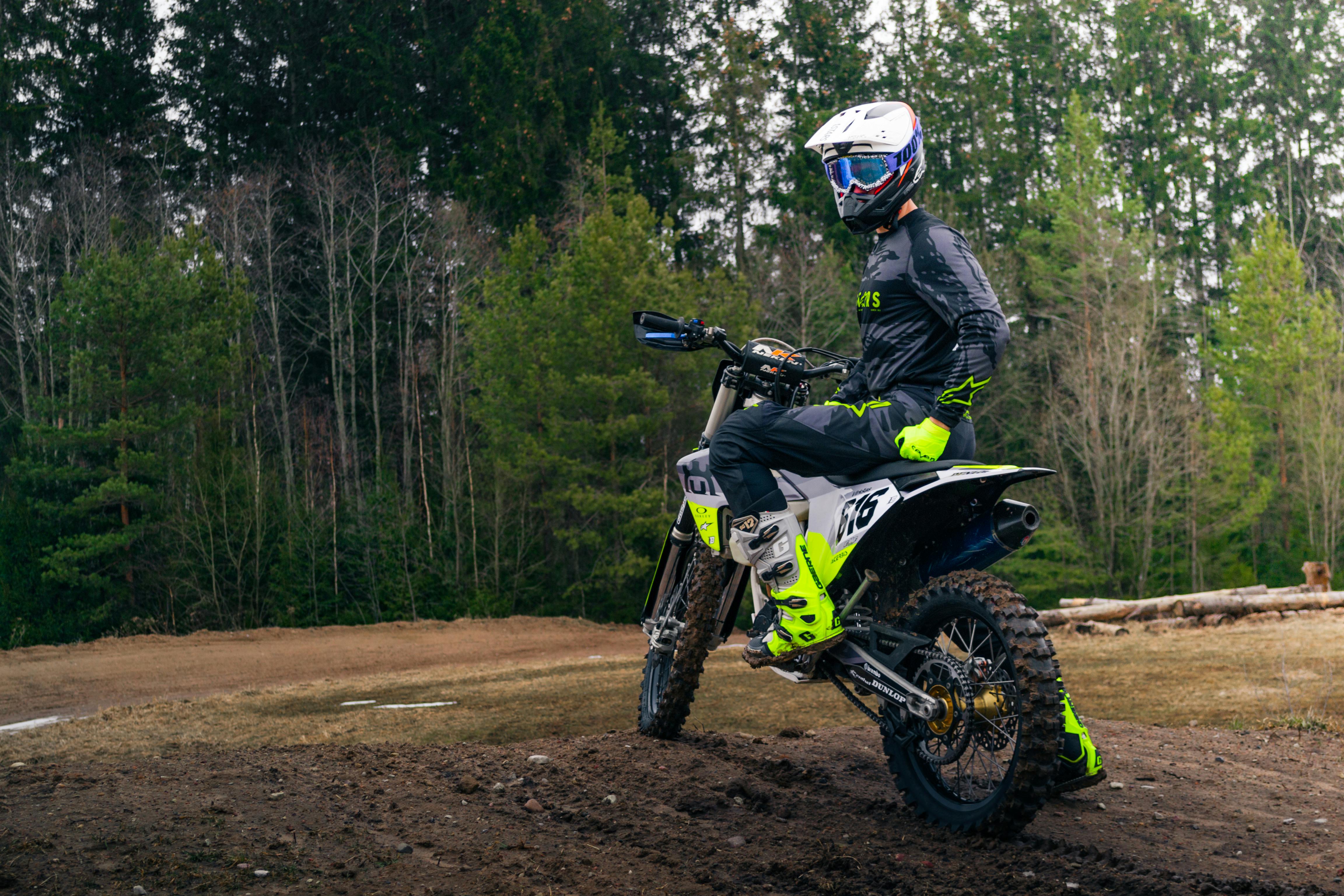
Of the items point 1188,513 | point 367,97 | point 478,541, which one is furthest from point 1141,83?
point 478,541

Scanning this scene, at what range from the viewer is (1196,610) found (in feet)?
51.4

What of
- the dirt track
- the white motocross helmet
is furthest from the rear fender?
the white motocross helmet

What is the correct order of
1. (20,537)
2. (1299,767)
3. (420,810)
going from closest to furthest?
(420,810) < (1299,767) < (20,537)

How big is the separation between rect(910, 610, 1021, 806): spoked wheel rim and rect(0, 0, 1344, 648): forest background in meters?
19.9

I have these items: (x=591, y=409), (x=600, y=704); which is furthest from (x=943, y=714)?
(x=591, y=409)

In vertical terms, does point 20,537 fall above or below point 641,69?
below

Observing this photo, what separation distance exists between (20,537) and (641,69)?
22.9 metres

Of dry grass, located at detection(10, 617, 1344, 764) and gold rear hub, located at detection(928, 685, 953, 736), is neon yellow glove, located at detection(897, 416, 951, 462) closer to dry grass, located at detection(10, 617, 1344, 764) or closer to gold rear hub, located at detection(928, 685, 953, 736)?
gold rear hub, located at detection(928, 685, 953, 736)

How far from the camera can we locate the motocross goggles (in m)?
4.55

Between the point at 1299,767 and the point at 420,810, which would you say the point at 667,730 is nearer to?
the point at 420,810

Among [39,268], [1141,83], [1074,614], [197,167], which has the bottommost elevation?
[1074,614]

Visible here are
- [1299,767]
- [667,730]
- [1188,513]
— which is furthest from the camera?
[1188,513]

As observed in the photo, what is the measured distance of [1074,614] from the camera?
16.4 m

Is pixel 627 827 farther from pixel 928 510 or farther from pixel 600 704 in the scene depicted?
pixel 600 704
